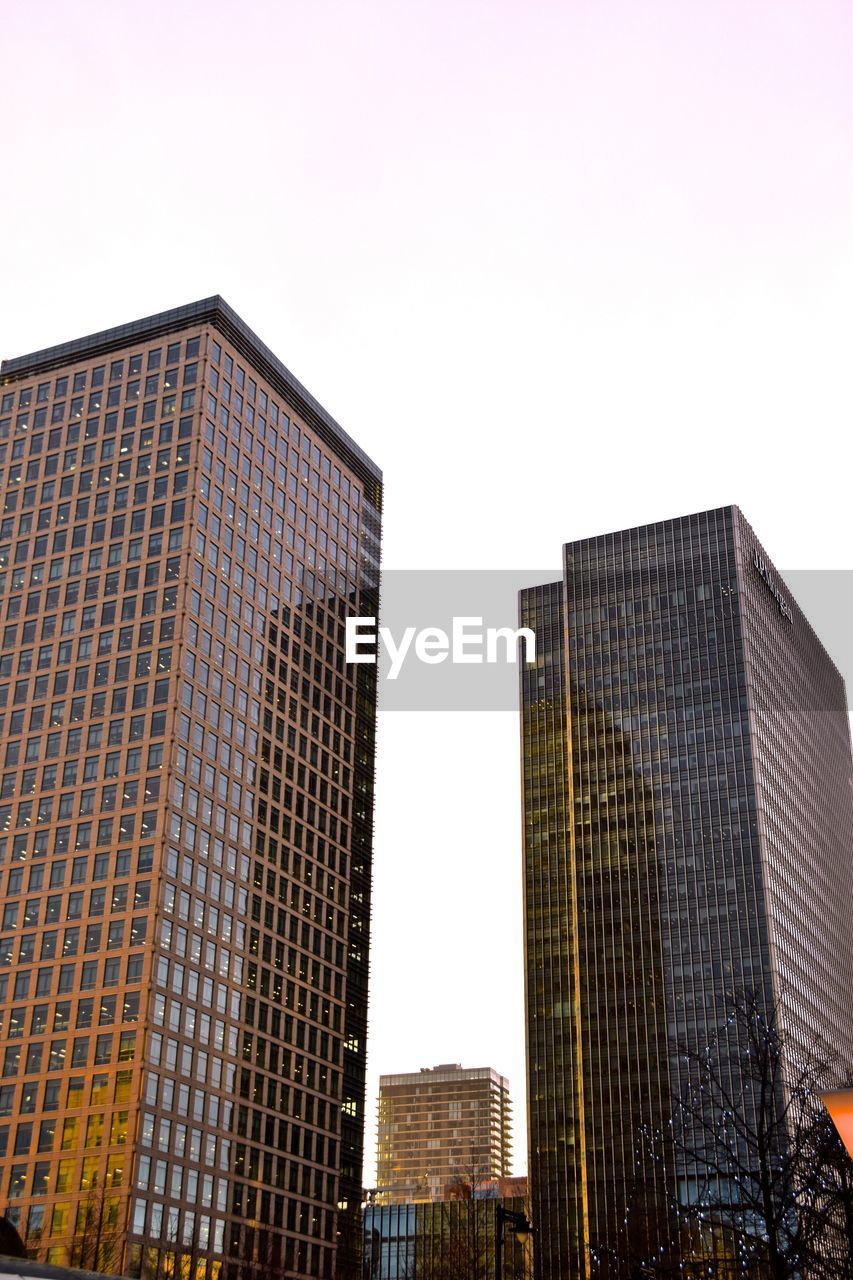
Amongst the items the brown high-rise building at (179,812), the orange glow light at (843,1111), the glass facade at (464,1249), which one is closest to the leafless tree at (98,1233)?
the brown high-rise building at (179,812)

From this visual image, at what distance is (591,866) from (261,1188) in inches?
2466

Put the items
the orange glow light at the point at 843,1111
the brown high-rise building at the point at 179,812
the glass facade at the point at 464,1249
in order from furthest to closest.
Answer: the glass facade at the point at 464,1249 → the brown high-rise building at the point at 179,812 → the orange glow light at the point at 843,1111

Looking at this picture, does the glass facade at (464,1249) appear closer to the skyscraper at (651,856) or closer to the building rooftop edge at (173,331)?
the skyscraper at (651,856)

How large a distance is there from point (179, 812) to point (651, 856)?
220 ft

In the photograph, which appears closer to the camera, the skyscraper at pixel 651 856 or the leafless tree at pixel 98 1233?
the leafless tree at pixel 98 1233

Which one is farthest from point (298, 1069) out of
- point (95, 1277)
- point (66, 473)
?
point (95, 1277)

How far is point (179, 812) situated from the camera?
129000 mm

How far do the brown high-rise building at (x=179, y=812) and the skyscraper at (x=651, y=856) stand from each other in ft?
91.2

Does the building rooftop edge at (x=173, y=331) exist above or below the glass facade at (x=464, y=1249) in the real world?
above

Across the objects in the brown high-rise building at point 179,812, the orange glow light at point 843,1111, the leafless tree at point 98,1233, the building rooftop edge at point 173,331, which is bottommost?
the orange glow light at point 843,1111

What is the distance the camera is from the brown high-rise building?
119688mm

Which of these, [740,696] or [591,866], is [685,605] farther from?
[591,866]

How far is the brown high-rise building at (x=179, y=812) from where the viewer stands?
119688 millimetres

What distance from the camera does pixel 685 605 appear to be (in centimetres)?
18612
